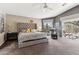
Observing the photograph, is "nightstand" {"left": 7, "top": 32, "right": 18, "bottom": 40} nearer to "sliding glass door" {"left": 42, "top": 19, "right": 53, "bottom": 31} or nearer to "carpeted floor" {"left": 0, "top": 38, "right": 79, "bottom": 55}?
"carpeted floor" {"left": 0, "top": 38, "right": 79, "bottom": 55}

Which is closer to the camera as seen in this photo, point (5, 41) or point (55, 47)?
point (5, 41)

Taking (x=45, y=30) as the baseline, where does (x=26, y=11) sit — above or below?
above

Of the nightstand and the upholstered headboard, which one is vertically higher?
the upholstered headboard

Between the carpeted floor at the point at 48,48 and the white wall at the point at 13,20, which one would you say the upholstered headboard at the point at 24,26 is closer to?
the white wall at the point at 13,20

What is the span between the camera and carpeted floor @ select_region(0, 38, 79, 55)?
218 cm

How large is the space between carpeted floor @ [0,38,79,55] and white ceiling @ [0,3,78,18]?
28.5 inches

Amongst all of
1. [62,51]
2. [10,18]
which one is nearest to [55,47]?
[62,51]

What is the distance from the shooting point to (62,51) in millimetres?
2254

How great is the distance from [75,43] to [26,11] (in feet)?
4.92

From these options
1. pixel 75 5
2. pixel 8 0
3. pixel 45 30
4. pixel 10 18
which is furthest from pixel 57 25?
pixel 8 0

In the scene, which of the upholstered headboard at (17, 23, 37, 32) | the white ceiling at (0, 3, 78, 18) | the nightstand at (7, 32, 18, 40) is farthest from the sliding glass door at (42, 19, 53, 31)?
the nightstand at (7, 32, 18, 40)

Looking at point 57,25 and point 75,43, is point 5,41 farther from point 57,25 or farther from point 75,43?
point 75,43

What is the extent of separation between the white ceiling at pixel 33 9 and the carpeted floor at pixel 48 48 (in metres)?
0.72
